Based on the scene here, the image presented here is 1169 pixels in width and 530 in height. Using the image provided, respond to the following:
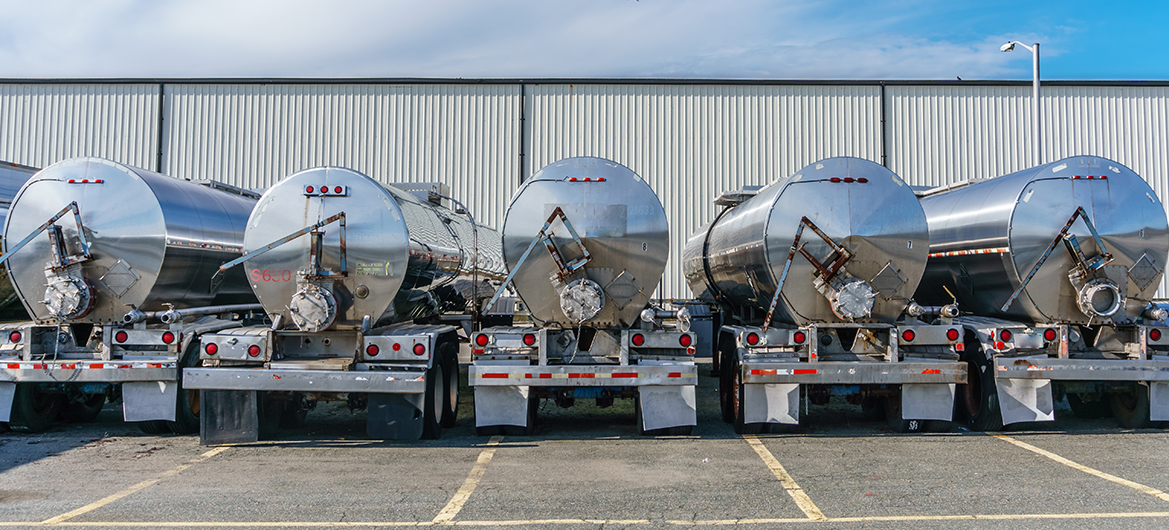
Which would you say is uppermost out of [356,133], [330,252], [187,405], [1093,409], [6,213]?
[356,133]

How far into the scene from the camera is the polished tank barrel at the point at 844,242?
8.75 meters

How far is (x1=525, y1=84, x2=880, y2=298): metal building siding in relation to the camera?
19.1m

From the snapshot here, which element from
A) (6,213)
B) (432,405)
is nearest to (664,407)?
(432,405)

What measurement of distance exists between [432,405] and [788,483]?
4.02 meters

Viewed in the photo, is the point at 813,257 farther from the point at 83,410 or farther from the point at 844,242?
the point at 83,410

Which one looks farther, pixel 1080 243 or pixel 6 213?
pixel 6 213

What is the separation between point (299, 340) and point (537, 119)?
11.7 metres

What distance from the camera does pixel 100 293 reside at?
8984mm

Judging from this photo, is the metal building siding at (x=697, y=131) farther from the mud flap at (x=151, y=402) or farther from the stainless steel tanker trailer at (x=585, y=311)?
the mud flap at (x=151, y=402)

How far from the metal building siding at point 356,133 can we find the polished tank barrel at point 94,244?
10080mm

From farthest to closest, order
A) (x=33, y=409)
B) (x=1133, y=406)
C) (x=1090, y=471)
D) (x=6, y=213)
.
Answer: (x=6, y=213) → (x=1133, y=406) → (x=33, y=409) → (x=1090, y=471)

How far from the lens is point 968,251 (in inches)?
398

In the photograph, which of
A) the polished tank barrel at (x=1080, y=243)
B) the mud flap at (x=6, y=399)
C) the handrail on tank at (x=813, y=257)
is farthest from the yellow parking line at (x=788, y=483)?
the mud flap at (x=6, y=399)

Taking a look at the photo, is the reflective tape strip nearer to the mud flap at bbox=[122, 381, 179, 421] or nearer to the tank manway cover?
the tank manway cover
